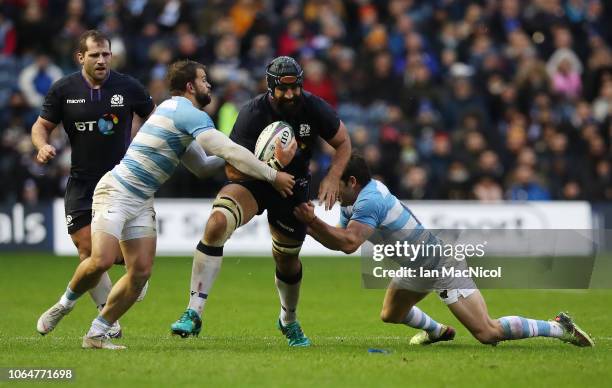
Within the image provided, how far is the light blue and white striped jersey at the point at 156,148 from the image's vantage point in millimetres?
10406

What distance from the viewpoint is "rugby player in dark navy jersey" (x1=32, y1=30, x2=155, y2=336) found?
452 inches

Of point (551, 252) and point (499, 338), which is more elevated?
point (499, 338)

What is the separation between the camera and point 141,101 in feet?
38.3

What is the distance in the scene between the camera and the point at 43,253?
21.1 metres

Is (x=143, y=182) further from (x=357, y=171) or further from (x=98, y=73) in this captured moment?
(x=357, y=171)

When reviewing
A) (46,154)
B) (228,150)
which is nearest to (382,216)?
(228,150)

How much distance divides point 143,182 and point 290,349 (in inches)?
Result: 74.6

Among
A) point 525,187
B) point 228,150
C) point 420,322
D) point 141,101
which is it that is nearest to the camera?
point 228,150

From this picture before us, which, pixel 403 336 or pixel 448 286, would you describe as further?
pixel 403 336

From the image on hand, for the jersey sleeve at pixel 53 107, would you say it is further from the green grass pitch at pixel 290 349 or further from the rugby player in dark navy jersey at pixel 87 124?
the green grass pitch at pixel 290 349

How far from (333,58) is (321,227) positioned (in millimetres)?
13254

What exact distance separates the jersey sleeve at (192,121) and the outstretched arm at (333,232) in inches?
40.0

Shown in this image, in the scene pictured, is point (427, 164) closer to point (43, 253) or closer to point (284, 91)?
point (43, 253)

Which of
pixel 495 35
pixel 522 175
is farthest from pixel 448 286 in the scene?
pixel 495 35
